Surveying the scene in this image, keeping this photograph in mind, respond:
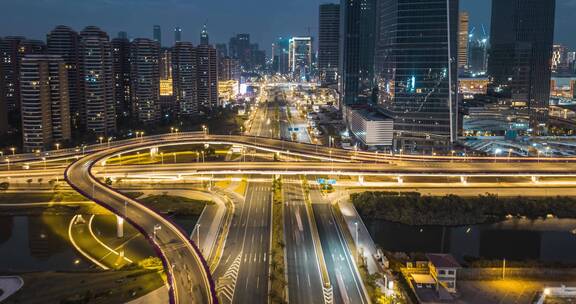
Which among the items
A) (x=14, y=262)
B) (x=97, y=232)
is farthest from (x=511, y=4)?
(x=14, y=262)

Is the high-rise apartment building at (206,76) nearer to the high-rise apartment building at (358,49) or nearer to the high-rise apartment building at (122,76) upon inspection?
the high-rise apartment building at (122,76)

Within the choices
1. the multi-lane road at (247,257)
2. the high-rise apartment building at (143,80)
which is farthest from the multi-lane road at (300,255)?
the high-rise apartment building at (143,80)

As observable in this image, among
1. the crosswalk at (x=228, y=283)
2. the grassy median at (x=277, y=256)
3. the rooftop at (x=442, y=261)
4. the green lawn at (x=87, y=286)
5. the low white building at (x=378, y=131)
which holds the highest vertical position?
the low white building at (x=378, y=131)

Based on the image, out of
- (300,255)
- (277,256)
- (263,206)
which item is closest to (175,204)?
(263,206)

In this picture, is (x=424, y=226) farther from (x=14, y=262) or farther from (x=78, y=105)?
(x=78, y=105)

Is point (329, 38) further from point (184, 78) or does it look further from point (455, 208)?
point (455, 208)
